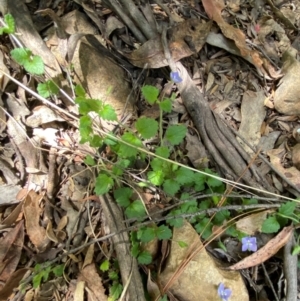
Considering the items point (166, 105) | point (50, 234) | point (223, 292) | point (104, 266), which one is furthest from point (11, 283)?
point (166, 105)

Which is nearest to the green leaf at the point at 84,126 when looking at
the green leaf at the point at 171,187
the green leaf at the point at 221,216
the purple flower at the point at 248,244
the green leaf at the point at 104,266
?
the green leaf at the point at 171,187

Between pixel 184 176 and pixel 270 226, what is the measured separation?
0.41 m

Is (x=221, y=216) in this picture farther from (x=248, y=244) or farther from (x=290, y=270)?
(x=290, y=270)

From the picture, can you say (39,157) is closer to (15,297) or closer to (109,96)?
(109,96)

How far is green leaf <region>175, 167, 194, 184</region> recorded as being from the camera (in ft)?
5.64

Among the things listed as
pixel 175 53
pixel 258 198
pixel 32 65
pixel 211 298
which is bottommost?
pixel 211 298

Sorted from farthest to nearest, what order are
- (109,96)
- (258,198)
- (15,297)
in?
(109,96) → (258,198) → (15,297)

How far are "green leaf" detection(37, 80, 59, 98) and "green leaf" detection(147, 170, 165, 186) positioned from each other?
0.53 metres

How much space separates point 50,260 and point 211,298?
2.20ft

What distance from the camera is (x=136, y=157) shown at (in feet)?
5.88

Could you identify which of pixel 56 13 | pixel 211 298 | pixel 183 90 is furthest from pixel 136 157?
pixel 56 13

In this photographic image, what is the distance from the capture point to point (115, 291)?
5.29 ft

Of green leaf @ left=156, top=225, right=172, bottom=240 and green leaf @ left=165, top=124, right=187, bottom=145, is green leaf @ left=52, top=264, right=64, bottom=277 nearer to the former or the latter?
green leaf @ left=156, top=225, right=172, bottom=240

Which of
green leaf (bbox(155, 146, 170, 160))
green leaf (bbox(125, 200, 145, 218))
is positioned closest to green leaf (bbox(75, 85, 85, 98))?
green leaf (bbox(155, 146, 170, 160))
